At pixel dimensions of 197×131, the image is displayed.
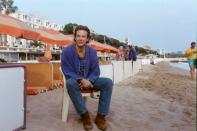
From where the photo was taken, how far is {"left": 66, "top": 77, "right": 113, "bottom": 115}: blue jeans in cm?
568

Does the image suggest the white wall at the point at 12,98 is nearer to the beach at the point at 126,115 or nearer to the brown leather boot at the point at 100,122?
the beach at the point at 126,115

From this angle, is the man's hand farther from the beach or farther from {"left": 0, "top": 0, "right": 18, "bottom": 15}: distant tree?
{"left": 0, "top": 0, "right": 18, "bottom": 15}: distant tree

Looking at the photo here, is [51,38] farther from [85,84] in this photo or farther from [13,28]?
[85,84]

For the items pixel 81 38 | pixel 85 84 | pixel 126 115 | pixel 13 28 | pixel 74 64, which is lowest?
pixel 126 115

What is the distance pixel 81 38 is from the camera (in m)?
6.05

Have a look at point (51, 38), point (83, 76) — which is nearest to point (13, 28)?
point (83, 76)

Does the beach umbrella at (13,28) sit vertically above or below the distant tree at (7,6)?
below

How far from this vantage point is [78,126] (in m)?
5.77

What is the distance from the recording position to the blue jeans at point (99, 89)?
18.6 ft

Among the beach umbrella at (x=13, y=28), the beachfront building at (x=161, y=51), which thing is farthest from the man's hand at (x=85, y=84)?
the beachfront building at (x=161, y=51)

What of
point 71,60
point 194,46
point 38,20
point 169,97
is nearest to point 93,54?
point 71,60

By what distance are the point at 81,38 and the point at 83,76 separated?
52cm

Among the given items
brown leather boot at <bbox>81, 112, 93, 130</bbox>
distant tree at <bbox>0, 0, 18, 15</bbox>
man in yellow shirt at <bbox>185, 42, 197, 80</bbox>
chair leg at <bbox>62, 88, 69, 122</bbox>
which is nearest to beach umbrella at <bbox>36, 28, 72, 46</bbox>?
man in yellow shirt at <bbox>185, 42, 197, 80</bbox>

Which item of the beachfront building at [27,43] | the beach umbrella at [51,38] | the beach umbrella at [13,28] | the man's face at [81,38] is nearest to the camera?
the man's face at [81,38]
